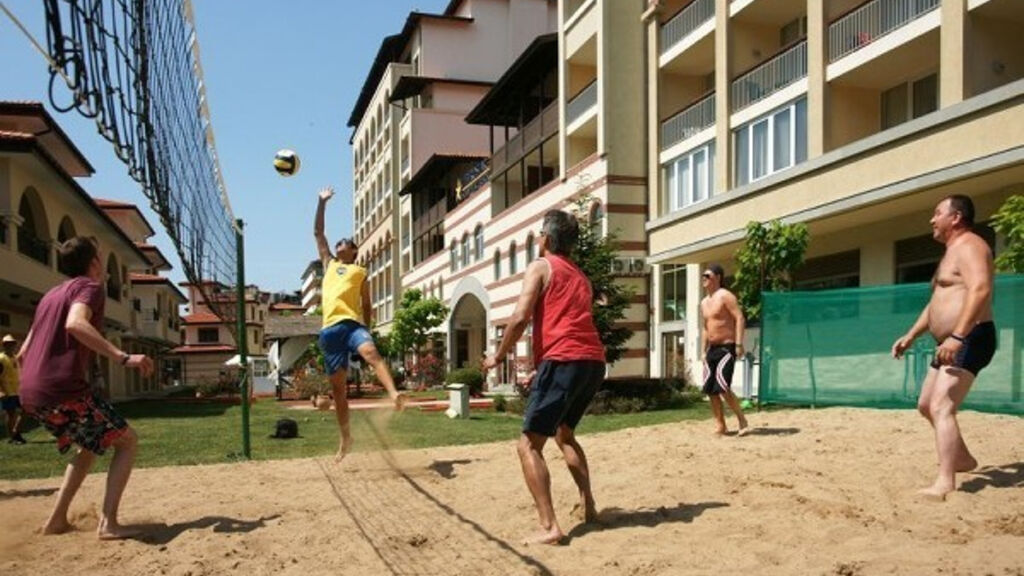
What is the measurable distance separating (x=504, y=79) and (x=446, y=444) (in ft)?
84.6

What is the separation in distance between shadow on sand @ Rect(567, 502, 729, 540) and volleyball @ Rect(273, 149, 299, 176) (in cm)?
563

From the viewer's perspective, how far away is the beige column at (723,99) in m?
22.3

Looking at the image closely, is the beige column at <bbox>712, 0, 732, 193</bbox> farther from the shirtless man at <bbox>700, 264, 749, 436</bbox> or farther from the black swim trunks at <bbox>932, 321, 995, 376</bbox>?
the black swim trunks at <bbox>932, 321, 995, 376</bbox>

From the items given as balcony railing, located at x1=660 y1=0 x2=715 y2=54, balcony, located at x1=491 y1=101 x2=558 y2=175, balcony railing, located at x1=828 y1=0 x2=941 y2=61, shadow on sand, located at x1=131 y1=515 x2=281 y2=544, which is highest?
balcony railing, located at x1=660 y1=0 x2=715 y2=54

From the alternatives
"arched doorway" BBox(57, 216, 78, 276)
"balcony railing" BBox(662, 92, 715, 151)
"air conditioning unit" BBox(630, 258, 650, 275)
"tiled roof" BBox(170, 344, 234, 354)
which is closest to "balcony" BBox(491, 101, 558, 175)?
"balcony railing" BBox(662, 92, 715, 151)

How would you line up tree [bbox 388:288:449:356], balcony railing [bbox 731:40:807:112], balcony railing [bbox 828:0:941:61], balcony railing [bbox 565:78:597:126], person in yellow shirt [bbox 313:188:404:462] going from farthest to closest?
tree [bbox 388:288:449:356]
balcony railing [bbox 565:78:597:126]
balcony railing [bbox 731:40:807:112]
balcony railing [bbox 828:0:941:61]
person in yellow shirt [bbox 313:188:404:462]

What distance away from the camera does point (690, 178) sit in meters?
24.8

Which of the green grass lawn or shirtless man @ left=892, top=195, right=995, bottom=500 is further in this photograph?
the green grass lawn

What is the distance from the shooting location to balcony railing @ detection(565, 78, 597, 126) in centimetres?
2805

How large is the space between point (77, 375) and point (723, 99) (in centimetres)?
2006

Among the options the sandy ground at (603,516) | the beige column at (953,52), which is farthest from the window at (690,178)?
the sandy ground at (603,516)

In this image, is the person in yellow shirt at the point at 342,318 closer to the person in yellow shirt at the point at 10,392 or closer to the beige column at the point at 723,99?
the person in yellow shirt at the point at 10,392

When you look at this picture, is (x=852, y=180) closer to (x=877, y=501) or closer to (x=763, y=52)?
(x=763, y=52)

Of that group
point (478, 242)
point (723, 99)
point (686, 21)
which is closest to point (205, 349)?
point (478, 242)
